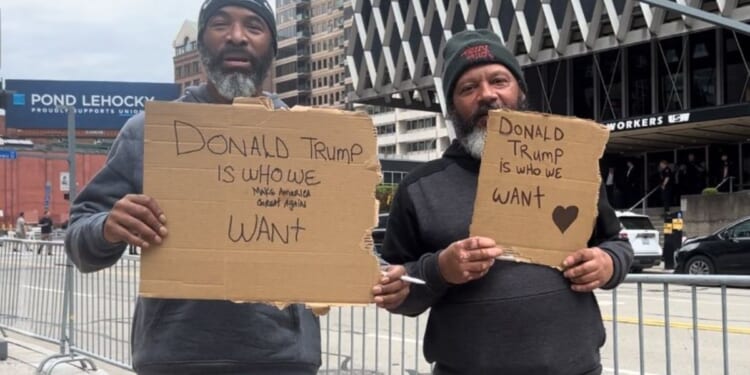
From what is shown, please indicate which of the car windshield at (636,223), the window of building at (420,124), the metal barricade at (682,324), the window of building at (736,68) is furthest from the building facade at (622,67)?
the window of building at (420,124)

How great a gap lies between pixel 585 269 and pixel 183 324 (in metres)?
1.22

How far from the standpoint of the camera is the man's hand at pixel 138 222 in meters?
2.22

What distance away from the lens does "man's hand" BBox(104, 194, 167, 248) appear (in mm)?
2221

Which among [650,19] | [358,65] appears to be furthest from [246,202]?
[358,65]

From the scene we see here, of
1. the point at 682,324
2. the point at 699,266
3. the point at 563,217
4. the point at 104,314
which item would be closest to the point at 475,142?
the point at 563,217

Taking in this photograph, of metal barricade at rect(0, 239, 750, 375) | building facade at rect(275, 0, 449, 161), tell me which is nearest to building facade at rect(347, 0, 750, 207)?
metal barricade at rect(0, 239, 750, 375)

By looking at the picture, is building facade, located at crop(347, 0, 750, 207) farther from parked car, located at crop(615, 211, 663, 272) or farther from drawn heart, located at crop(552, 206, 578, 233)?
drawn heart, located at crop(552, 206, 578, 233)

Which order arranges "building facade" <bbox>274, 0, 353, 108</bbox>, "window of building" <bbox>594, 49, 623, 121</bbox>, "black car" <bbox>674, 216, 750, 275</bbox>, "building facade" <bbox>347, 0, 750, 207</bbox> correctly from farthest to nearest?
1. "building facade" <bbox>274, 0, 353, 108</bbox>
2. "window of building" <bbox>594, 49, 623, 121</bbox>
3. "building facade" <bbox>347, 0, 750, 207</bbox>
4. "black car" <bbox>674, 216, 750, 275</bbox>

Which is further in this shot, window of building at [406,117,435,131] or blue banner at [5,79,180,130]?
window of building at [406,117,435,131]

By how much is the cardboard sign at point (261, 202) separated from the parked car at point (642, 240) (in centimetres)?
1805

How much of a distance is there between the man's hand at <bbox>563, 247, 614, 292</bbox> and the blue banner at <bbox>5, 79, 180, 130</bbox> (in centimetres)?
4081

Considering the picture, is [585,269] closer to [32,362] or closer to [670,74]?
[32,362]

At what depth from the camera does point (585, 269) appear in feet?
8.14

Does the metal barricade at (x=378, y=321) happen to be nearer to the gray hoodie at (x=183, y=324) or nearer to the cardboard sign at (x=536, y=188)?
the cardboard sign at (x=536, y=188)
